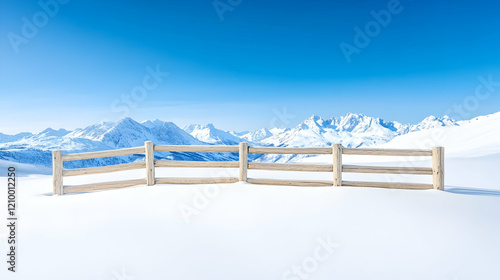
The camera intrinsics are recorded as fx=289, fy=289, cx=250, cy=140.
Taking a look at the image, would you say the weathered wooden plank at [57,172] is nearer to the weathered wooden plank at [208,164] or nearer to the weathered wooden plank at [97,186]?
the weathered wooden plank at [97,186]

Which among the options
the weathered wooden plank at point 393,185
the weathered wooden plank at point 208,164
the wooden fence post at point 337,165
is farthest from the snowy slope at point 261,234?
the weathered wooden plank at point 208,164

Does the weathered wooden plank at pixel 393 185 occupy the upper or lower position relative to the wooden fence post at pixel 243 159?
lower

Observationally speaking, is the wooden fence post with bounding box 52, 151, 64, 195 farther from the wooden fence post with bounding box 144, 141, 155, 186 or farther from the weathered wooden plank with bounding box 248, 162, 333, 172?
the weathered wooden plank with bounding box 248, 162, 333, 172

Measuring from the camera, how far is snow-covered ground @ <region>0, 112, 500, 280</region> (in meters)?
5.00

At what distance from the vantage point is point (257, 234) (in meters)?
6.09

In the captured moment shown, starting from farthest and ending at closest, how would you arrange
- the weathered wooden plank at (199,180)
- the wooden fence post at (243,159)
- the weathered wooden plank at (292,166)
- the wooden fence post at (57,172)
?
the weathered wooden plank at (199,180)
the wooden fence post at (57,172)
the wooden fence post at (243,159)
the weathered wooden plank at (292,166)

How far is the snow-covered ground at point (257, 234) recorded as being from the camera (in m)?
5.00

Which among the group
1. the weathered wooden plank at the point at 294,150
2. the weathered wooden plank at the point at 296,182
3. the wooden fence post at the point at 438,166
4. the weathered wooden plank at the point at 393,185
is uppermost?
the weathered wooden plank at the point at 294,150

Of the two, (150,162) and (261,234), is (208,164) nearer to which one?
(150,162)

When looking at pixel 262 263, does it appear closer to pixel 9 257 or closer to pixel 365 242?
pixel 365 242

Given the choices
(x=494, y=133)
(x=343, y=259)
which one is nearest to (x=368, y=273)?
(x=343, y=259)

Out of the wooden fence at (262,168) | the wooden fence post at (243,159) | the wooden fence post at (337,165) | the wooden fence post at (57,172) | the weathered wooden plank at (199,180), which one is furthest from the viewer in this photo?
the weathered wooden plank at (199,180)

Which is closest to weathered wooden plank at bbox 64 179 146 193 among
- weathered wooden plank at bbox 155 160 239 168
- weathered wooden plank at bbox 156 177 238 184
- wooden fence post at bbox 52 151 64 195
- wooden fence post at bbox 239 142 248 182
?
wooden fence post at bbox 52 151 64 195

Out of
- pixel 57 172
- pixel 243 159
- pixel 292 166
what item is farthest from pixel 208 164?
pixel 57 172
